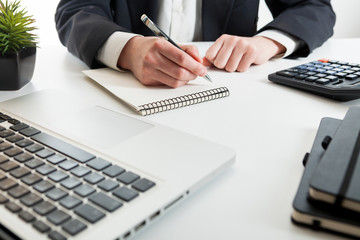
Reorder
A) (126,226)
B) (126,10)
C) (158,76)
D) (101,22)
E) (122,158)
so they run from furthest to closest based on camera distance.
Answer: (126,10) → (101,22) → (158,76) → (122,158) → (126,226)

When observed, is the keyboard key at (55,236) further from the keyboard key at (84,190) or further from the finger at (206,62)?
the finger at (206,62)

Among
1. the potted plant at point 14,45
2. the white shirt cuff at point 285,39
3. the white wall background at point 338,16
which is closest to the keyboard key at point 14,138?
the potted plant at point 14,45

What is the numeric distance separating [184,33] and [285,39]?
410 mm

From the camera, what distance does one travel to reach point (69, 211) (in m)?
0.31

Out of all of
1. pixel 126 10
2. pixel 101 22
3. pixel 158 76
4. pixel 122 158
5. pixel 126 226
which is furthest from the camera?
pixel 126 10

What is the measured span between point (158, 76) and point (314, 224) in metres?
0.42

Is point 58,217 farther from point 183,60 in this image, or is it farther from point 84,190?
point 183,60

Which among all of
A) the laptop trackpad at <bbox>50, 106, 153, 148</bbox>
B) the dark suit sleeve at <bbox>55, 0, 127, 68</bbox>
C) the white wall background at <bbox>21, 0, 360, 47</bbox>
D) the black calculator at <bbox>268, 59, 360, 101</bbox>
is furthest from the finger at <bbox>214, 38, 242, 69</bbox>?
the white wall background at <bbox>21, 0, 360, 47</bbox>

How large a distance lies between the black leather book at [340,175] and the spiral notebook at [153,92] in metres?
0.27

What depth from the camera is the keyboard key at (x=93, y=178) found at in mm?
347

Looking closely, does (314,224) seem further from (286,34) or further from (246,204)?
(286,34)

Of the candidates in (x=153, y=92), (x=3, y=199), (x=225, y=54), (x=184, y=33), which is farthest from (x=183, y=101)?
(x=184, y=33)

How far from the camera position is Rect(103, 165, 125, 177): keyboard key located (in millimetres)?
360

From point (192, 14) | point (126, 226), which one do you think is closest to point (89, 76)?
point (126, 226)
